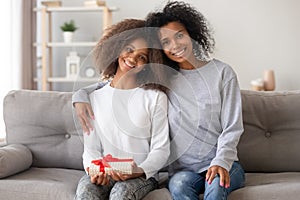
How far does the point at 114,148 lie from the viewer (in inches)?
71.1

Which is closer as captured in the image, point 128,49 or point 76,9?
point 128,49

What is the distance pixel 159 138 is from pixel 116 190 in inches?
11.0

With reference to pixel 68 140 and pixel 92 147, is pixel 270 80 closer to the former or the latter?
pixel 68 140

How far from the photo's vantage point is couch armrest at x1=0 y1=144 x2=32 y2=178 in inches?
74.4

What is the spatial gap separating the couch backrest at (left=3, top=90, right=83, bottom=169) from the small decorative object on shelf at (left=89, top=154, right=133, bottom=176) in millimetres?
442

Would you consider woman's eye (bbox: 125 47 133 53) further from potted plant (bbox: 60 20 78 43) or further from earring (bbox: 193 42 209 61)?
potted plant (bbox: 60 20 78 43)

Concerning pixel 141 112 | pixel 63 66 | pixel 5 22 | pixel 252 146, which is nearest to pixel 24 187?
pixel 141 112

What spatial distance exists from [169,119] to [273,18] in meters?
3.03

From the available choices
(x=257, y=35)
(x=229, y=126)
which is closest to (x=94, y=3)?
(x=257, y=35)

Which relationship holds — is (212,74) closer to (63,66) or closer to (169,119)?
(169,119)

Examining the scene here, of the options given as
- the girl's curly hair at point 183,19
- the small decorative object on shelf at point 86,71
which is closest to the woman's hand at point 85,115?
the small decorative object on shelf at point 86,71

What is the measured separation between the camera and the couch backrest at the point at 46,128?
2.15 metres

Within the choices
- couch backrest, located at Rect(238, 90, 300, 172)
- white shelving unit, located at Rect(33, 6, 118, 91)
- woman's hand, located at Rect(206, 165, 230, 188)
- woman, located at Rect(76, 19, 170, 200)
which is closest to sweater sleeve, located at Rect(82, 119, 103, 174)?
woman, located at Rect(76, 19, 170, 200)

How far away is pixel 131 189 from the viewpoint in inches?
63.8
